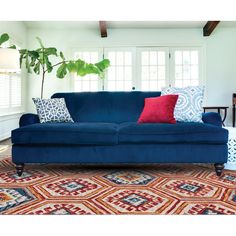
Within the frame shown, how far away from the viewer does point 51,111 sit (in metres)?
2.76

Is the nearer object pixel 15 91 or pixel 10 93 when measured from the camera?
pixel 10 93

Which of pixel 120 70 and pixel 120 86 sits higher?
pixel 120 70

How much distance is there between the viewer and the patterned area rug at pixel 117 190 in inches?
60.1

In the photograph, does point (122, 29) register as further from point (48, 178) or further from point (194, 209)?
point (194, 209)

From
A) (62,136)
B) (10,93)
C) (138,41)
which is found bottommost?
(62,136)

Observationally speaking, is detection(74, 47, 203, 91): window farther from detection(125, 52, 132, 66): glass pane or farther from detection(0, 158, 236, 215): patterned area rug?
detection(0, 158, 236, 215): patterned area rug

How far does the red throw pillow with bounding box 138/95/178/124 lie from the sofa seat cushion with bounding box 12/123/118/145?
484 mm

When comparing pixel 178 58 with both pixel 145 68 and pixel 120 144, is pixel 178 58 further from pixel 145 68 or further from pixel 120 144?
pixel 120 144

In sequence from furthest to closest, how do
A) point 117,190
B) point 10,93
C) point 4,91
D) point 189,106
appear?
point 10,93 < point 4,91 < point 189,106 < point 117,190

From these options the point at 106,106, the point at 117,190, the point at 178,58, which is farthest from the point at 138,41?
the point at 117,190

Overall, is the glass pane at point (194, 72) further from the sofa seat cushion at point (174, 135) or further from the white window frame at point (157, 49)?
the sofa seat cushion at point (174, 135)

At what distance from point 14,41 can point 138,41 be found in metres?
2.66

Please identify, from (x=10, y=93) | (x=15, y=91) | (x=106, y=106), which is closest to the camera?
(x=106, y=106)
